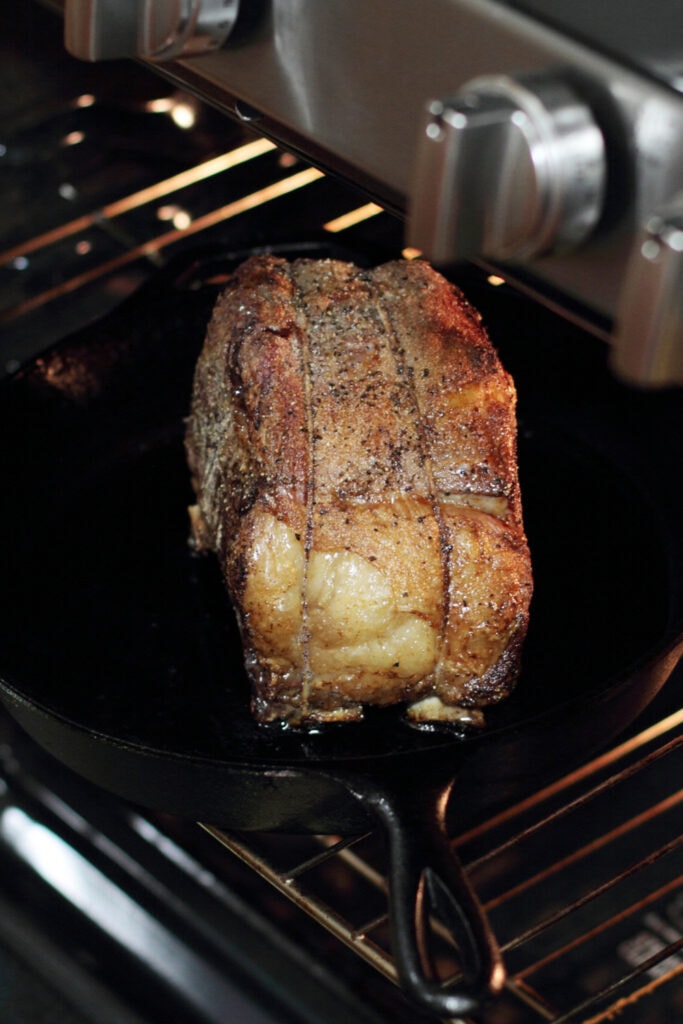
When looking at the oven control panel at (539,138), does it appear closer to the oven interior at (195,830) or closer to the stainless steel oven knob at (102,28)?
the stainless steel oven knob at (102,28)

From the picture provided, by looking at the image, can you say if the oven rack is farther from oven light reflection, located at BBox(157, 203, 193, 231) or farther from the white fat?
oven light reflection, located at BBox(157, 203, 193, 231)

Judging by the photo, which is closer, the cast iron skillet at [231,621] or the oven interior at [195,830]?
the cast iron skillet at [231,621]

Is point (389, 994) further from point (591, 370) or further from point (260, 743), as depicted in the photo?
point (591, 370)

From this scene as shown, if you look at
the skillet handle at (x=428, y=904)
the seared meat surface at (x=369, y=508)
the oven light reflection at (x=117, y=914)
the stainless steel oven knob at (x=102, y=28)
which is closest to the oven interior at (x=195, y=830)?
the oven light reflection at (x=117, y=914)

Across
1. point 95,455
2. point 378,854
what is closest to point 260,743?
point 378,854

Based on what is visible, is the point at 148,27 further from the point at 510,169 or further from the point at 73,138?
the point at 73,138
